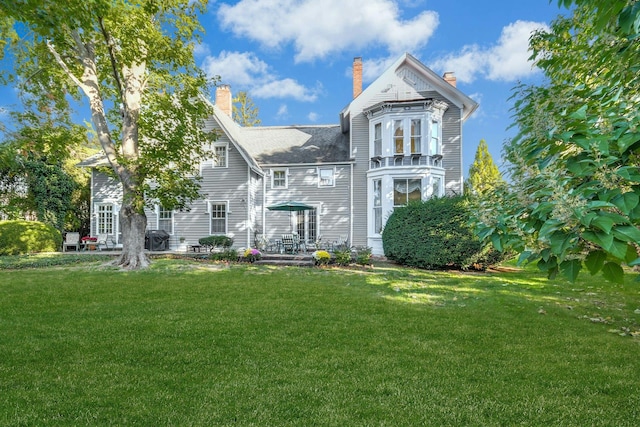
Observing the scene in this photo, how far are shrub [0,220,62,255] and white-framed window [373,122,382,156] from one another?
17446 millimetres

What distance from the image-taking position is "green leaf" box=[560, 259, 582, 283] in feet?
6.81

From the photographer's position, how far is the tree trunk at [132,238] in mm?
12266

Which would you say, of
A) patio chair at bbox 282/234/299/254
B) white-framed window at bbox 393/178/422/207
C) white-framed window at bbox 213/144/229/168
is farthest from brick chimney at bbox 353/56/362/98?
patio chair at bbox 282/234/299/254

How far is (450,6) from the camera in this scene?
11.2 metres

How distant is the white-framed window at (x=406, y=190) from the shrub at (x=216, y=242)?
28.1 feet

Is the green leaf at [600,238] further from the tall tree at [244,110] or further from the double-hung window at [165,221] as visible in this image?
the tall tree at [244,110]

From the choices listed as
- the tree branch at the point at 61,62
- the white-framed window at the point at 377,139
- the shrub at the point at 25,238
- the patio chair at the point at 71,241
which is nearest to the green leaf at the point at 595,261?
the tree branch at the point at 61,62

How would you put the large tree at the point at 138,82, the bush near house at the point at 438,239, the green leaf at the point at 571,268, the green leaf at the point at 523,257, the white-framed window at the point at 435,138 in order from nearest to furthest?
the green leaf at the point at 571,268, the green leaf at the point at 523,257, the large tree at the point at 138,82, the bush near house at the point at 438,239, the white-framed window at the point at 435,138

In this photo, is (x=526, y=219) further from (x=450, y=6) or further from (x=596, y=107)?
(x=450, y=6)

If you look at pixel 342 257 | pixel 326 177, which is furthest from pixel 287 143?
pixel 342 257

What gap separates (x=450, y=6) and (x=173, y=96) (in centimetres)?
1012

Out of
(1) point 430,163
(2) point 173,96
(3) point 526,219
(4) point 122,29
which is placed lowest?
(3) point 526,219

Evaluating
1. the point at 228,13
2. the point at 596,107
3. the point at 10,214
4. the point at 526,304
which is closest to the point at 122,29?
the point at 228,13

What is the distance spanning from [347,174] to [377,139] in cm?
245
